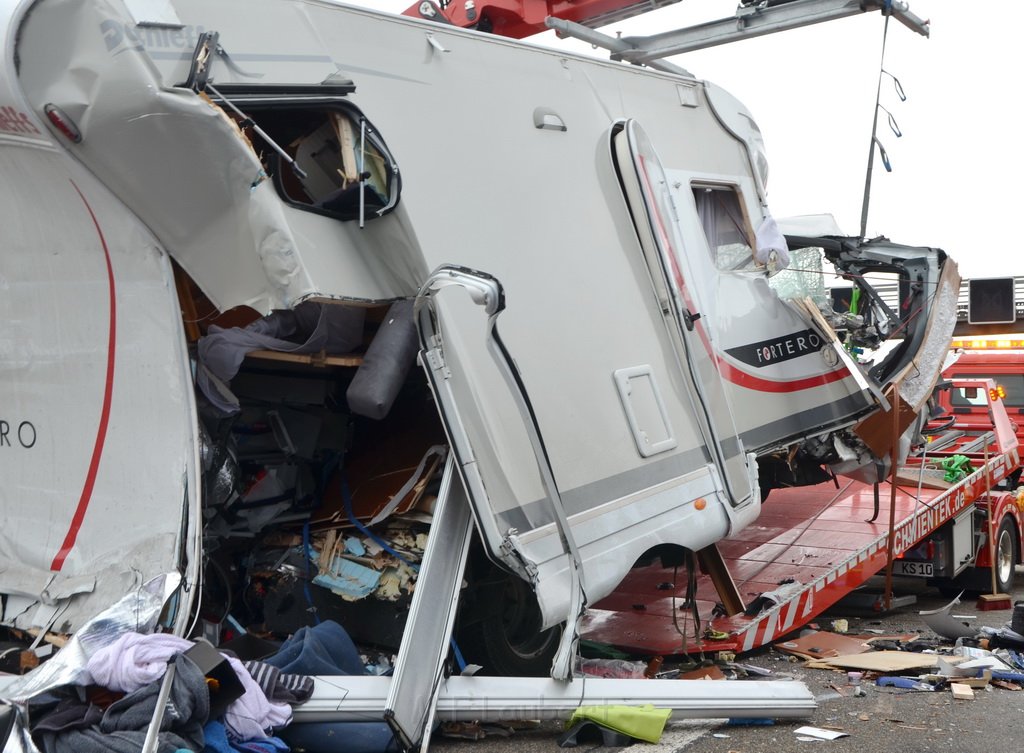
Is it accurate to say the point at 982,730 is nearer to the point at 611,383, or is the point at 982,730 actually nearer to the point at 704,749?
the point at 704,749

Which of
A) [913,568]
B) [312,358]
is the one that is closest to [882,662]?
[913,568]

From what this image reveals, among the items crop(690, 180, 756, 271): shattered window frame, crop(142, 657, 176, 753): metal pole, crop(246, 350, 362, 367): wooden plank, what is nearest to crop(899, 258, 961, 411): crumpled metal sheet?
crop(690, 180, 756, 271): shattered window frame

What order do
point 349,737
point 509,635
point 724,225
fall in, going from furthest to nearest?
point 724,225 → point 509,635 → point 349,737

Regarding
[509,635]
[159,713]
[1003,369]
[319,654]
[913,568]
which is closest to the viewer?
[159,713]

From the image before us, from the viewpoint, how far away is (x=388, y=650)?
5.55 meters

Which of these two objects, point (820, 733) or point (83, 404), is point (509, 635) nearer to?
point (820, 733)

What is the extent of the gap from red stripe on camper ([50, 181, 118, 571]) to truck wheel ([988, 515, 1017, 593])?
24.7 ft

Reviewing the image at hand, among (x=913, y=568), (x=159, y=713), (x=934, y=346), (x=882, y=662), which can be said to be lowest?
(x=913, y=568)

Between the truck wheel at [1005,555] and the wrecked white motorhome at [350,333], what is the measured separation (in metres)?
4.33

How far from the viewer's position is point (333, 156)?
5.00m

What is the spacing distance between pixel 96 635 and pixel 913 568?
6.95m

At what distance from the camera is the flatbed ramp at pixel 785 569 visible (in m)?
6.77

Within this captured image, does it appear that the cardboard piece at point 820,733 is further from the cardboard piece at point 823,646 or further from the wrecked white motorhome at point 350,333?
the cardboard piece at point 823,646

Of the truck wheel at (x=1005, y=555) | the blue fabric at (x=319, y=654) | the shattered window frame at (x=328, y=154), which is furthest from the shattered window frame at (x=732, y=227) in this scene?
the truck wheel at (x=1005, y=555)
